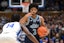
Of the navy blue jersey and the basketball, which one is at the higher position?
the navy blue jersey

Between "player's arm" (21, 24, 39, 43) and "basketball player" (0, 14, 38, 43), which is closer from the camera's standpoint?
"basketball player" (0, 14, 38, 43)

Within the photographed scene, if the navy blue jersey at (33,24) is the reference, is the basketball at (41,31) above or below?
A: below

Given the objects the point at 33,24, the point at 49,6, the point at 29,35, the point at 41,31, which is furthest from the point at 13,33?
the point at 49,6

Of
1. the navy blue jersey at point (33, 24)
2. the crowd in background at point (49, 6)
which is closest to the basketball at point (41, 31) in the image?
the navy blue jersey at point (33, 24)

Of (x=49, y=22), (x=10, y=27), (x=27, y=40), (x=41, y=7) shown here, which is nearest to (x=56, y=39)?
(x=49, y=22)

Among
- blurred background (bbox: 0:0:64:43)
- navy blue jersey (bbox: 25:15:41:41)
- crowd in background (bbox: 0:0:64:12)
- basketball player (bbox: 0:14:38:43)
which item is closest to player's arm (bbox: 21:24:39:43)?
basketball player (bbox: 0:14:38:43)

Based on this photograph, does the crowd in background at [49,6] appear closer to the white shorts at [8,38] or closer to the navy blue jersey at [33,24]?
the navy blue jersey at [33,24]

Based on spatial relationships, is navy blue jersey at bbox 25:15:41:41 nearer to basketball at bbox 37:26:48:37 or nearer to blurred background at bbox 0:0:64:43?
basketball at bbox 37:26:48:37

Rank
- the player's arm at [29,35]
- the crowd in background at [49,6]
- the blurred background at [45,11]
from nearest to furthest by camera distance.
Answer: the player's arm at [29,35] → the blurred background at [45,11] → the crowd in background at [49,6]

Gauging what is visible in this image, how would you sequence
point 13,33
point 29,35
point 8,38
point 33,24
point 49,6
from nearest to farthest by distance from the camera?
1. point 8,38
2. point 13,33
3. point 29,35
4. point 33,24
5. point 49,6

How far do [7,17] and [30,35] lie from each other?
218 inches

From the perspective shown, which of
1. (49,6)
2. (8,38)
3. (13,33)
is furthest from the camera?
(49,6)

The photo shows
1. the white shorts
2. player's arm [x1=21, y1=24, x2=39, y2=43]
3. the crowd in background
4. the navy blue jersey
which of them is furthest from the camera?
the crowd in background

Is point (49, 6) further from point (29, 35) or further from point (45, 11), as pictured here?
point (29, 35)
